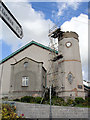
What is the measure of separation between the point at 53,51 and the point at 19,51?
7922mm

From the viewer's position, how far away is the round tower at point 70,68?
18.3 metres

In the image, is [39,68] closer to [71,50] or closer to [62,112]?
[71,50]

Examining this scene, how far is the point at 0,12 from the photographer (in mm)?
2121

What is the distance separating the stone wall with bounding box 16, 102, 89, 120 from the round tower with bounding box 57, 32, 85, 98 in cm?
621

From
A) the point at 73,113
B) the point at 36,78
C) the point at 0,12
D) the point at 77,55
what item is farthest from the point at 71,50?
the point at 0,12

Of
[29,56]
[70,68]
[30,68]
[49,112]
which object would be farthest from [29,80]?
[49,112]

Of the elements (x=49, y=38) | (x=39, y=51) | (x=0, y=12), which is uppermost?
(x=49, y=38)

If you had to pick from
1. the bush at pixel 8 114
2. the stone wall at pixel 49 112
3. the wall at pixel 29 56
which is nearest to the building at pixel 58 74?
the wall at pixel 29 56

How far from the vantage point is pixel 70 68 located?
1927 centimetres

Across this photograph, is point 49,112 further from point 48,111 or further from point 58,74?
point 58,74

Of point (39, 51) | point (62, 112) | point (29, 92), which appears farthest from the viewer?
point (39, 51)

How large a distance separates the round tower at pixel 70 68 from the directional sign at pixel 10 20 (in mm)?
16784

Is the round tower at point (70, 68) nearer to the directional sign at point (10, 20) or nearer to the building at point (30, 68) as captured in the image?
the building at point (30, 68)

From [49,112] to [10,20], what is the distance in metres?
10.6
